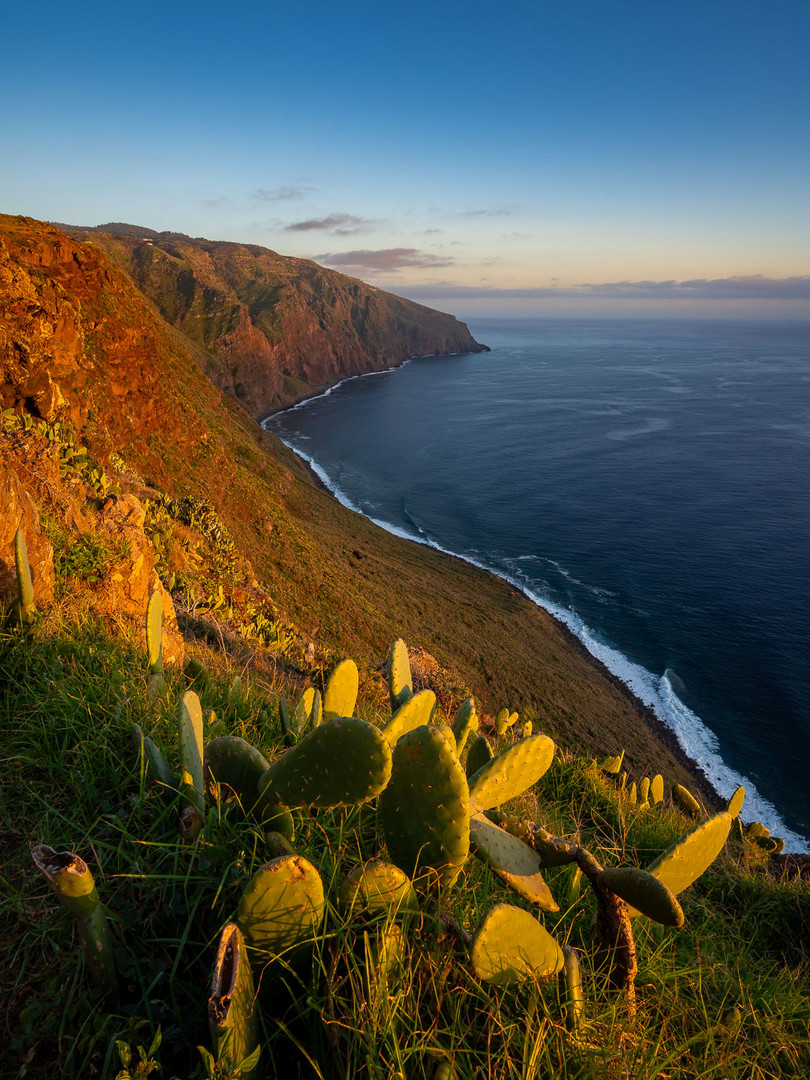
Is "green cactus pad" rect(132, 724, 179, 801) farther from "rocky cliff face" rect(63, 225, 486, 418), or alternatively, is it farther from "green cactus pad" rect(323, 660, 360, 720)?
"rocky cliff face" rect(63, 225, 486, 418)

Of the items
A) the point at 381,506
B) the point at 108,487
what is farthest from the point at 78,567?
the point at 381,506

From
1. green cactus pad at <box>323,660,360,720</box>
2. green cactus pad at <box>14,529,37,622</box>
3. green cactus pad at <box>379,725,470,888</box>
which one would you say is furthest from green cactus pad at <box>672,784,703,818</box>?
green cactus pad at <box>14,529,37,622</box>

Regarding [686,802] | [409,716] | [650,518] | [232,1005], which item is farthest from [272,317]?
[232,1005]

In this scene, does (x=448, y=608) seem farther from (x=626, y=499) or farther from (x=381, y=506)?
(x=626, y=499)

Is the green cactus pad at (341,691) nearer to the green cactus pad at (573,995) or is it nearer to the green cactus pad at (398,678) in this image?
the green cactus pad at (398,678)

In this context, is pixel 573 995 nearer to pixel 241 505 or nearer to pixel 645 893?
pixel 645 893
